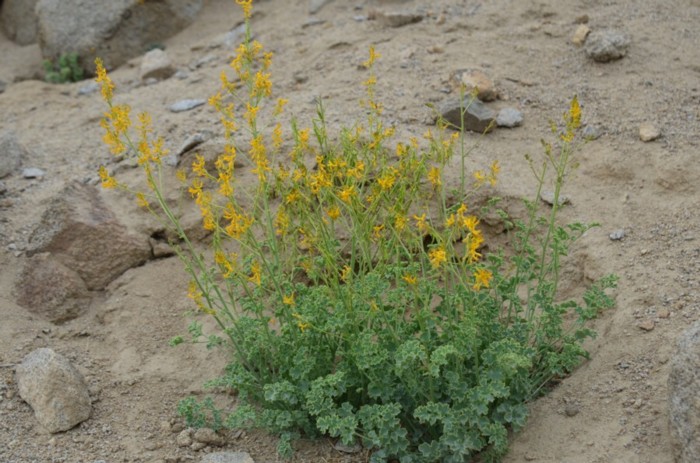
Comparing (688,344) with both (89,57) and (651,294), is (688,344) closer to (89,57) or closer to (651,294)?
(651,294)

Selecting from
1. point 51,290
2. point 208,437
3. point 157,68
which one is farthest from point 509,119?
point 157,68

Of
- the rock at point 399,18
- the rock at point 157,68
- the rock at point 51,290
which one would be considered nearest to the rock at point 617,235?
the rock at point 51,290

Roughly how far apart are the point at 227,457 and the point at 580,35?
3.76m

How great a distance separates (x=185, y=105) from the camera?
5930mm

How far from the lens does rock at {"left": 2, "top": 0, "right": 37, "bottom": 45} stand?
8594 millimetres

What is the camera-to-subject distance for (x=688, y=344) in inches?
111

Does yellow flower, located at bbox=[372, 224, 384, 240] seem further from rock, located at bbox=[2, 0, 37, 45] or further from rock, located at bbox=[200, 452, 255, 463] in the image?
rock, located at bbox=[2, 0, 37, 45]

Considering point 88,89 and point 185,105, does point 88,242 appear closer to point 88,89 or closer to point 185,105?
point 185,105

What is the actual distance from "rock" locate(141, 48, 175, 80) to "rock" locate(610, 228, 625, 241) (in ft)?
13.5

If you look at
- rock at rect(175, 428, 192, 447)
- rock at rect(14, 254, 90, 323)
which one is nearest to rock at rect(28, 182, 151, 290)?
rock at rect(14, 254, 90, 323)

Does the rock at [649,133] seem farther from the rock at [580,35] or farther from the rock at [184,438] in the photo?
the rock at [184,438]

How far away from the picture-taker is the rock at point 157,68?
272 inches

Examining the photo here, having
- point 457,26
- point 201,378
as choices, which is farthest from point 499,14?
point 201,378

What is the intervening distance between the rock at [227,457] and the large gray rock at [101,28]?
205 inches
